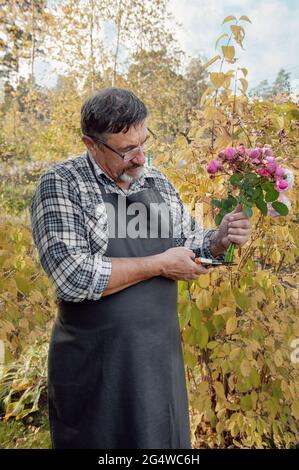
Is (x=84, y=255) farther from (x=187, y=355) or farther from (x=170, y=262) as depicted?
(x=187, y=355)

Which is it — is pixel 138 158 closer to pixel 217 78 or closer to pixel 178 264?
pixel 178 264

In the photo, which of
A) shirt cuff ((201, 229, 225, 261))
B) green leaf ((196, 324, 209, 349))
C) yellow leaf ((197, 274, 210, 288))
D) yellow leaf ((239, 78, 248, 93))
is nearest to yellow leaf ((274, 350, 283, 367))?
green leaf ((196, 324, 209, 349))

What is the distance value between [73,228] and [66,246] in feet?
0.18

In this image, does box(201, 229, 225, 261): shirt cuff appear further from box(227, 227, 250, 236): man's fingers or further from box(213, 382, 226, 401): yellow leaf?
box(213, 382, 226, 401): yellow leaf

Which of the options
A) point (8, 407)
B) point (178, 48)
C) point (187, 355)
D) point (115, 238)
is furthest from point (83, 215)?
point (178, 48)

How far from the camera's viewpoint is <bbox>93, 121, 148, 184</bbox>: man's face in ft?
3.97

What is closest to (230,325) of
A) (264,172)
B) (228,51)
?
(264,172)

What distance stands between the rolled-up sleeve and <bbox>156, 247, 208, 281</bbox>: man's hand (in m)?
0.17

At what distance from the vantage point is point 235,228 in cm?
130

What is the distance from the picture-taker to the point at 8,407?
2467 millimetres

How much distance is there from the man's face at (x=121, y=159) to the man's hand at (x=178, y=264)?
25 centimetres

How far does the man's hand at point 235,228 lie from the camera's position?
1.30 metres

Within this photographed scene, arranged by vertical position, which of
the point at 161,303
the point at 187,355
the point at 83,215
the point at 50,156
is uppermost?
the point at 50,156
